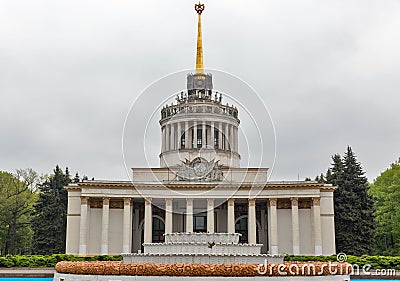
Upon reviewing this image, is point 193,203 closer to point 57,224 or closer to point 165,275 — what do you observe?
point 57,224

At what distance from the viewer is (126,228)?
4516cm

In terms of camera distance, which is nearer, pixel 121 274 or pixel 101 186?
pixel 121 274

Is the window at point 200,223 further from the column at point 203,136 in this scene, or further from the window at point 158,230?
the column at point 203,136

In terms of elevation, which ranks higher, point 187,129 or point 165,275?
point 187,129

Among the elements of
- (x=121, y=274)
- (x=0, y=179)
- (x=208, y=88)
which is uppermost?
(x=208, y=88)

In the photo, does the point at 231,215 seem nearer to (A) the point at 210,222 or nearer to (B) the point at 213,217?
(B) the point at 213,217

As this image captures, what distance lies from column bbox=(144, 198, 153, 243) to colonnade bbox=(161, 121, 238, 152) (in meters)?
10.5

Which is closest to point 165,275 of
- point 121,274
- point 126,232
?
point 121,274

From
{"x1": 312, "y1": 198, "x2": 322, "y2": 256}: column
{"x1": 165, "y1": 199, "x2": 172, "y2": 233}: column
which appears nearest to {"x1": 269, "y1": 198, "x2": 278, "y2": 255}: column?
{"x1": 312, "y1": 198, "x2": 322, "y2": 256}: column

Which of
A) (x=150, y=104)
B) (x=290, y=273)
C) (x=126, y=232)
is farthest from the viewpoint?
(x=126, y=232)

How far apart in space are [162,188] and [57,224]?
39.8ft

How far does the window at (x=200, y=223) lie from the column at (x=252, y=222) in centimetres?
544

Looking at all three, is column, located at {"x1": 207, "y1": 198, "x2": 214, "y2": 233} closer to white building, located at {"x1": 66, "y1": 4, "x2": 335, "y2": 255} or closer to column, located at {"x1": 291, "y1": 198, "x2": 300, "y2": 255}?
white building, located at {"x1": 66, "y1": 4, "x2": 335, "y2": 255}

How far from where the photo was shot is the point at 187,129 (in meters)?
56.3
